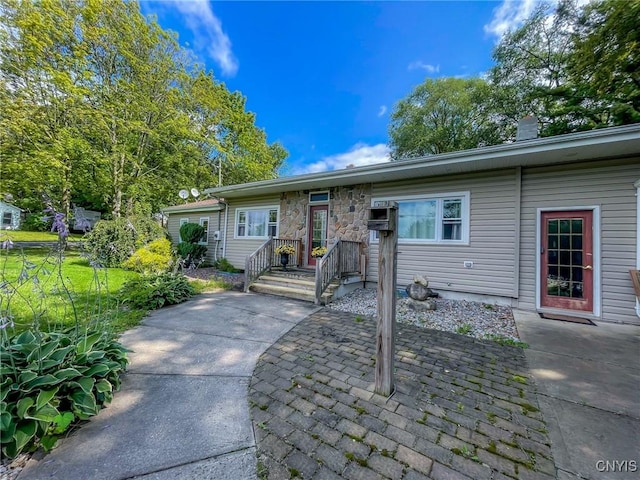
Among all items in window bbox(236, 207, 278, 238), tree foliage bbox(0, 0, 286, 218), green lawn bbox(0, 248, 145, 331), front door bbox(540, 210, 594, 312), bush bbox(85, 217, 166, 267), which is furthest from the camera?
tree foliage bbox(0, 0, 286, 218)

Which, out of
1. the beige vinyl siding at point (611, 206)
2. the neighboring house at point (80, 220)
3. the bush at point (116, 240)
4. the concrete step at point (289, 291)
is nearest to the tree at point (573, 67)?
the beige vinyl siding at point (611, 206)

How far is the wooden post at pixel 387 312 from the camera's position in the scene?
7.60 ft

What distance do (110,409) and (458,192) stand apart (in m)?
6.80

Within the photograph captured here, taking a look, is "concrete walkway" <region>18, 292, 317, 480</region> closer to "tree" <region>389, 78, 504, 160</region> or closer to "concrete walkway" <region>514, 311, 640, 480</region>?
"concrete walkway" <region>514, 311, 640, 480</region>

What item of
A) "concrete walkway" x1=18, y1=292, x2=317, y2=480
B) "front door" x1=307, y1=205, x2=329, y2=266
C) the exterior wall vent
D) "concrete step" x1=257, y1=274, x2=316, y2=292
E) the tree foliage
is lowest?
"concrete walkway" x1=18, y1=292, x2=317, y2=480

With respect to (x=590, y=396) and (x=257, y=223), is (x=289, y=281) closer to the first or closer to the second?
(x=257, y=223)

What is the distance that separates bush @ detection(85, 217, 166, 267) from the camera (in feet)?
28.5

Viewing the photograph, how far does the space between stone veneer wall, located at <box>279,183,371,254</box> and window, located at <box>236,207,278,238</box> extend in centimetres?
62

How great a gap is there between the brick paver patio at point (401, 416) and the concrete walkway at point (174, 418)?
0.19 metres

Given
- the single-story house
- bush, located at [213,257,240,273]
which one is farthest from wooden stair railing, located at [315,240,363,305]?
bush, located at [213,257,240,273]

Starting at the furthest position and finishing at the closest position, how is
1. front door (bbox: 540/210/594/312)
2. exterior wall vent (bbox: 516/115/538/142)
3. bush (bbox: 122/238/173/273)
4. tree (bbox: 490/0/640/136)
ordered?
tree (bbox: 490/0/640/136)
bush (bbox: 122/238/173/273)
exterior wall vent (bbox: 516/115/538/142)
front door (bbox: 540/210/594/312)

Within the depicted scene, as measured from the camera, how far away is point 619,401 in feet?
7.46

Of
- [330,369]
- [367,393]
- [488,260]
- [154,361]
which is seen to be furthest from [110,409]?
[488,260]

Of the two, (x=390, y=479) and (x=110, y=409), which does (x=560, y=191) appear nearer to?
(x=390, y=479)
